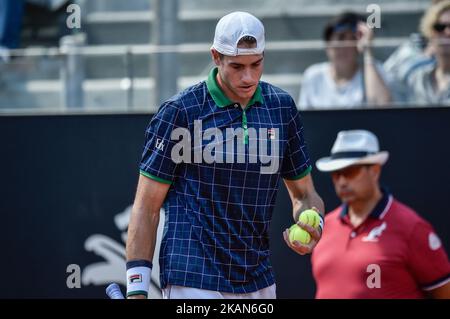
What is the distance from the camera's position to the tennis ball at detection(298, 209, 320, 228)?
4562mm

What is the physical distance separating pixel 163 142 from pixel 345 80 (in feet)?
10.6

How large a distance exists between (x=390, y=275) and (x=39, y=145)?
262 cm

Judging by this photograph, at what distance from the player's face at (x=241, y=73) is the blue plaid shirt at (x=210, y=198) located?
0.07 m

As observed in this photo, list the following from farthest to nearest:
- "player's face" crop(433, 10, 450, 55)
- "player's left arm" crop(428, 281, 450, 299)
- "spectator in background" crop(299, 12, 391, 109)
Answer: "player's face" crop(433, 10, 450, 55), "spectator in background" crop(299, 12, 391, 109), "player's left arm" crop(428, 281, 450, 299)

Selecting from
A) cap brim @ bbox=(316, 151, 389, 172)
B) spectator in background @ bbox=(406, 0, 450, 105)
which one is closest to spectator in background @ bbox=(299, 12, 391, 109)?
spectator in background @ bbox=(406, 0, 450, 105)

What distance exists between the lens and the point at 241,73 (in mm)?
4539

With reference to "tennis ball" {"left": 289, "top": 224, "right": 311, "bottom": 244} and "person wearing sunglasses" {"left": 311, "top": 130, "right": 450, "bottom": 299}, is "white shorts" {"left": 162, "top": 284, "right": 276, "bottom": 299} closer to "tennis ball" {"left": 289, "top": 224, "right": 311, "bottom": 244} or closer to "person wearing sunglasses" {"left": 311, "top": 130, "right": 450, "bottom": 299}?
"tennis ball" {"left": 289, "top": 224, "right": 311, "bottom": 244}

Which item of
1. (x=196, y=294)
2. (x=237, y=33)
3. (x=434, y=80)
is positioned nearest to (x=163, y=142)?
(x=237, y=33)

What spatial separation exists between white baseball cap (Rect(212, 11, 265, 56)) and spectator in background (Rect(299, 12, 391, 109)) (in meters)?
2.94

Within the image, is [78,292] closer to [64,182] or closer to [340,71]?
[64,182]

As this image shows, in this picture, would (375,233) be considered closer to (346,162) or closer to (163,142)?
(346,162)

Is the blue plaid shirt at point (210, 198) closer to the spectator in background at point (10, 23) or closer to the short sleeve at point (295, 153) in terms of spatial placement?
the short sleeve at point (295, 153)

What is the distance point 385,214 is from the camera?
6.71 metres
